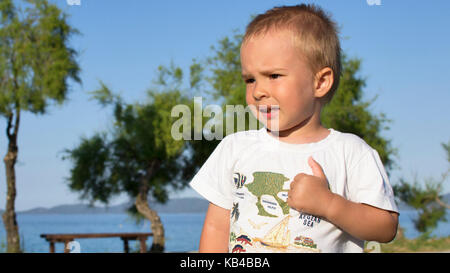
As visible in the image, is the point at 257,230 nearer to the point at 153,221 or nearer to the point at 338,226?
the point at 338,226

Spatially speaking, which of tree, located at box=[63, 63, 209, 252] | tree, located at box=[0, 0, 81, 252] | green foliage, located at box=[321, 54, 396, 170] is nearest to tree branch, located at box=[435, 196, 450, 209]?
green foliage, located at box=[321, 54, 396, 170]

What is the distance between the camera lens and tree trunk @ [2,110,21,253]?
9156mm

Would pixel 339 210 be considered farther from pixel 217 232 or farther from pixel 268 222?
pixel 217 232

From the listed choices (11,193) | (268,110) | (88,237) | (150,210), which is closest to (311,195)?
(268,110)

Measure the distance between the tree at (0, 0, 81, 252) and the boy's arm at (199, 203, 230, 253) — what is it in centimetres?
850

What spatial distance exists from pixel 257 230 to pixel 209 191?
0.26 metres

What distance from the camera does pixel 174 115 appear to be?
33.3 ft

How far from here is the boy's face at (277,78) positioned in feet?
4.54

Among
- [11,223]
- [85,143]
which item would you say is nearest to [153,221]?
[85,143]

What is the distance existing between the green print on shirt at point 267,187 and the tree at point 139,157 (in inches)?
340

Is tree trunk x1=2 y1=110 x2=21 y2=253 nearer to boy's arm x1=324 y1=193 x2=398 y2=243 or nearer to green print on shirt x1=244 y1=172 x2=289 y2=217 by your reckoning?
green print on shirt x1=244 y1=172 x2=289 y2=217

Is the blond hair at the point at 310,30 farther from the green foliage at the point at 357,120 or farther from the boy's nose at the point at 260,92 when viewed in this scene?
the green foliage at the point at 357,120

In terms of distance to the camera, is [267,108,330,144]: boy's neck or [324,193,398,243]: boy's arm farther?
[267,108,330,144]: boy's neck

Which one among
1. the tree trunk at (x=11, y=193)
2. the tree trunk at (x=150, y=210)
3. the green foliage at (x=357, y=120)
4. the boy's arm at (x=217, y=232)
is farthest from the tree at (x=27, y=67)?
the boy's arm at (x=217, y=232)
